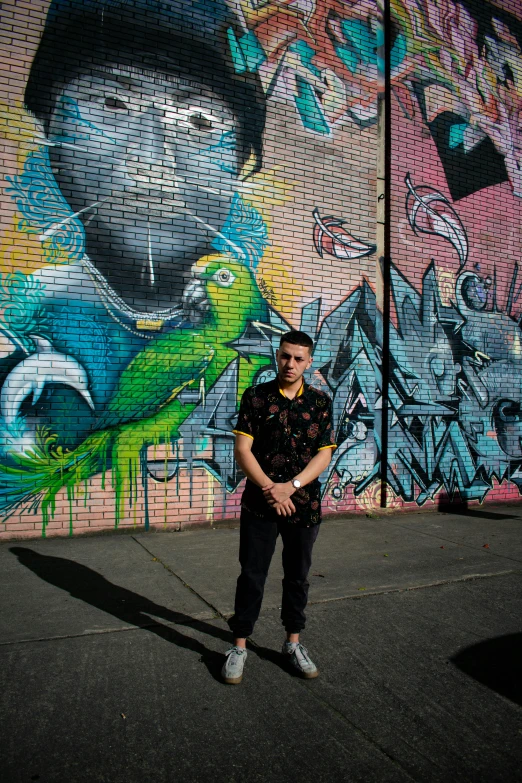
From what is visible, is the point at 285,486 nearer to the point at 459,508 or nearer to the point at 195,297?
the point at 195,297

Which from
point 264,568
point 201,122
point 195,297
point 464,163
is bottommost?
point 264,568

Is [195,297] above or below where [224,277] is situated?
below

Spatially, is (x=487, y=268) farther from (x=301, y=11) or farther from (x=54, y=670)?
(x=54, y=670)

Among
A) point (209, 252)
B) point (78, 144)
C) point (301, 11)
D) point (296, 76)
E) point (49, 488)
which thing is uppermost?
point (301, 11)

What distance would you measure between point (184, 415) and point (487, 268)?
502 cm

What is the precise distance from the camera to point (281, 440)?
123 inches

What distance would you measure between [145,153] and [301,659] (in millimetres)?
5273

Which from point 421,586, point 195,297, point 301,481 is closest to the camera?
point 301,481

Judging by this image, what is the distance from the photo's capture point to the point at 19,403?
5.66 metres

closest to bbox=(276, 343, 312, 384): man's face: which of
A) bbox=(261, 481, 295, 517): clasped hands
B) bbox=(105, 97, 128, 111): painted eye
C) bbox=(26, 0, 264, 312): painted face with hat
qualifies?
bbox=(261, 481, 295, 517): clasped hands

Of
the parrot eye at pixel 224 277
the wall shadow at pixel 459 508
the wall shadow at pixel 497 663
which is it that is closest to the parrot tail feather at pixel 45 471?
the parrot eye at pixel 224 277

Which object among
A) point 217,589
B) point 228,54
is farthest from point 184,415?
point 228,54

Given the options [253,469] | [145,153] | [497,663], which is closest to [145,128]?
[145,153]

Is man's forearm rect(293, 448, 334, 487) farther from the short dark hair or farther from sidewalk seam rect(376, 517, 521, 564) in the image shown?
sidewalk seam rect(376, 517, 521, 564)
